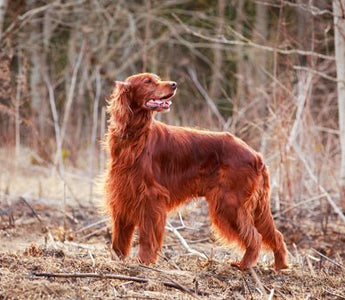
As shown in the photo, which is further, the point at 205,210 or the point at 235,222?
the point at 205,210

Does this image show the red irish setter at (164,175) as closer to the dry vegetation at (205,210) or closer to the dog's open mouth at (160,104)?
the dog's open mouth at (160,104)

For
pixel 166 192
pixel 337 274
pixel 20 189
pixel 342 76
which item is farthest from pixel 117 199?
pixel 20 189

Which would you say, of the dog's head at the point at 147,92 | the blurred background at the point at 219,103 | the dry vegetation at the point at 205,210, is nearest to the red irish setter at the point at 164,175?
the dog's head at the point at 147,92

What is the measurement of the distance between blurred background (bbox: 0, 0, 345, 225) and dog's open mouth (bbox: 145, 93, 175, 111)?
4.13ft

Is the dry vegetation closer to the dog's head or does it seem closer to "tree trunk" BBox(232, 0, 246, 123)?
"tree trunk" BBox(232, 0, 246, 123)

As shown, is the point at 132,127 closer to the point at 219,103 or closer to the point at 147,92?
the point at 147,92

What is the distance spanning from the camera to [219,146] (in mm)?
5680

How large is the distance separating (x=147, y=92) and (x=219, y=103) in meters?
16.4

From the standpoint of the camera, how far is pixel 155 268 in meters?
4.88

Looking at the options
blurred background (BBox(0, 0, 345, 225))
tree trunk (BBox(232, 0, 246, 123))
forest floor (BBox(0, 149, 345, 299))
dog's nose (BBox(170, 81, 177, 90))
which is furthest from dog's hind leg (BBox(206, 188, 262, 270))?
tree trunk (BBox(232, 0, 246, 123))

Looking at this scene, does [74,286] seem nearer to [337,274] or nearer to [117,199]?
[117,199]

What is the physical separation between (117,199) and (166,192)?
0.39 meters

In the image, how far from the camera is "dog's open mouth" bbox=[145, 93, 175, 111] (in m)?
5.45

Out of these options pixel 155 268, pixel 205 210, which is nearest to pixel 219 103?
pixel 205 210
